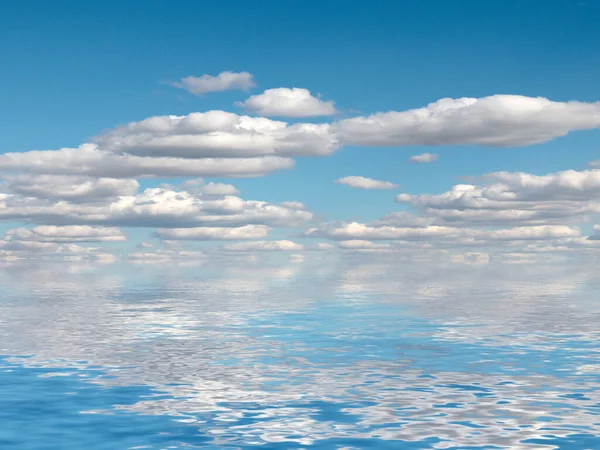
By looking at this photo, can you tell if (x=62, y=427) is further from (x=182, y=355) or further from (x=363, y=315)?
(x=363, y=315)

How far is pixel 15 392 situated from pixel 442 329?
4270cm

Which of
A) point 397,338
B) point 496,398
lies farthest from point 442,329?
point 496,398

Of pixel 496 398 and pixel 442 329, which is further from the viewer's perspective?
pixel 442 329

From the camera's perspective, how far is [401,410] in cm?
3459

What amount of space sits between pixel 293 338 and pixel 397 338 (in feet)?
27.9

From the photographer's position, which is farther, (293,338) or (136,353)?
(293,338)

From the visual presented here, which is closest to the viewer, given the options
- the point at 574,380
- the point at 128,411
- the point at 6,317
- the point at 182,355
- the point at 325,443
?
the point at 325,443

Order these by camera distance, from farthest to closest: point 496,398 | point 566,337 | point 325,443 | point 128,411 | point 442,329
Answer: point 442,329, point 566,337, point 496,398, point 128,411, point 325,443

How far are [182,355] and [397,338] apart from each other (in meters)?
19.3

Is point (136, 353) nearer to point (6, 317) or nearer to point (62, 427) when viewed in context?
point (62, 427)

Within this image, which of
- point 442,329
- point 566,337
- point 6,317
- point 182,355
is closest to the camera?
point 182,355

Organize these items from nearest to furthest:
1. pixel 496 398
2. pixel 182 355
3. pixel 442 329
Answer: pixel 496 398 < pixel 182 355 < pixel 442 329

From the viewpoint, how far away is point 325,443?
28812mm

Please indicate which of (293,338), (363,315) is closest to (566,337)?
(293,338)
